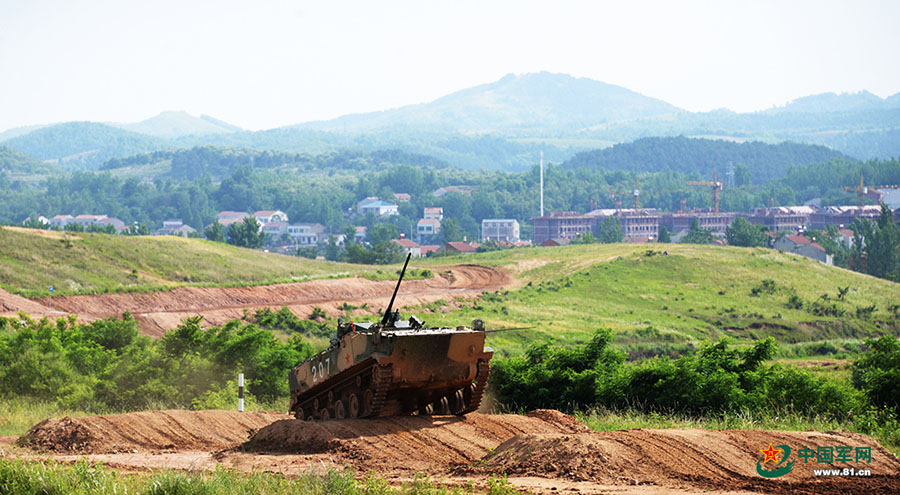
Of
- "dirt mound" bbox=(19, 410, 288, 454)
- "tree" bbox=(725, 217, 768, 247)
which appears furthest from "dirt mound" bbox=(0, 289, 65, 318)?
"tree" bbox=(725, 217, 768, 247)

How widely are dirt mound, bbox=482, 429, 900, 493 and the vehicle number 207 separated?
22.3 ft

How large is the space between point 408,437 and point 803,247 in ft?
475

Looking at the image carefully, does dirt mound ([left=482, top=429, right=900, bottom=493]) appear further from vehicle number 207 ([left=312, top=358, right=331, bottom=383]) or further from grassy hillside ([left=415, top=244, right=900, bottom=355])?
grassy hillside ([left=415, top=244, right=900, bottom=355])

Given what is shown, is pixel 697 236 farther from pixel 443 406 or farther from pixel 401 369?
pixel 401 369

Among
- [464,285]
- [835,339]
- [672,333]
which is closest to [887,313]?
[835,339]

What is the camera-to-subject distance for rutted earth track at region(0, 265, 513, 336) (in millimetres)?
56406

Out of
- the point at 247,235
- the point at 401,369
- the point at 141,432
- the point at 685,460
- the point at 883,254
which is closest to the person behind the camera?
the point at 685,460

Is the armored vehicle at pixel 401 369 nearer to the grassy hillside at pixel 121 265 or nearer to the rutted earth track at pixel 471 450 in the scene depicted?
the rutted earth track at pixel 471 450

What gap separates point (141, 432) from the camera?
2236 cm

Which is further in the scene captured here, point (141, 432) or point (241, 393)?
point (241, 393)

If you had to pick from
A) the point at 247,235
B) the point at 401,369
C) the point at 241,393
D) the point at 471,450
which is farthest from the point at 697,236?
the point at 471,450

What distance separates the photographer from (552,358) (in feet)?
85.3

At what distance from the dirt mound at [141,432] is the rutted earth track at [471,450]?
2cm

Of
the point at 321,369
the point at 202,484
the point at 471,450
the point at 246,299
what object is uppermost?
the point at 202,484
